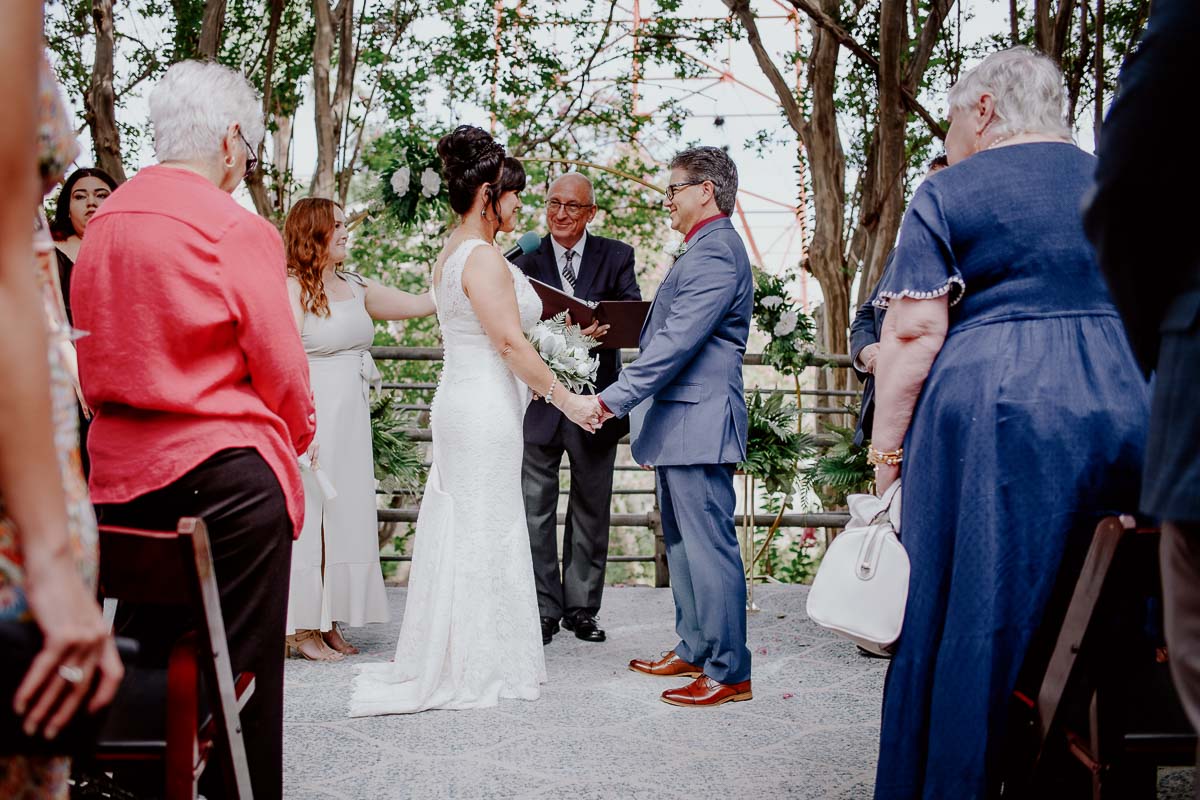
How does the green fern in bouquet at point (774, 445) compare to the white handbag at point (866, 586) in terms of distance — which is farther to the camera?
the green fern in bouquet at point (774, 445)

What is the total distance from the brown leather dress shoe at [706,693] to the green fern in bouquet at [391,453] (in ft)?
7.64

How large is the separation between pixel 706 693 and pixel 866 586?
6.11 feet

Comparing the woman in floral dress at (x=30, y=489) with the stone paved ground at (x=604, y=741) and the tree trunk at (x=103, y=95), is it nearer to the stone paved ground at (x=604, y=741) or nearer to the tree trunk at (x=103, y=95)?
the stone paved ground at (x=604, y=741)

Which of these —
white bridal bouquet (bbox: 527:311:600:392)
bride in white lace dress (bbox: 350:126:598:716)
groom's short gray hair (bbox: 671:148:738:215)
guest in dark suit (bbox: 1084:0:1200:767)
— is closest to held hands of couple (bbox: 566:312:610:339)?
white bridal bouquet (bbox: 527:311:600:392)

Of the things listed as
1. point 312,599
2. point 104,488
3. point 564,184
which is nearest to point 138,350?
point 104,488

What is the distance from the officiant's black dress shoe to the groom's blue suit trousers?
1.24 meters

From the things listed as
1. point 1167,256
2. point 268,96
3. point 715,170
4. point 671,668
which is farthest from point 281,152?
point 1167,256

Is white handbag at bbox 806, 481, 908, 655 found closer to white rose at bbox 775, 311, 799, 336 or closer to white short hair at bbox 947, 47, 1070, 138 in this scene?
white short hair at bbox 947, 47, 1070, 138

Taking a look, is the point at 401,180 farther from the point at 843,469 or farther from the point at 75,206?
the point at 843,469

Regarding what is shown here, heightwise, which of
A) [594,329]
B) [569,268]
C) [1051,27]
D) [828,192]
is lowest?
[594,329]

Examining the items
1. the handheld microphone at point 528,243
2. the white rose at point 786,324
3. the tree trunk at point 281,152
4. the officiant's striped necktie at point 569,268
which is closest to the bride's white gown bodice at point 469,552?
the handheld microphone at point 528,243

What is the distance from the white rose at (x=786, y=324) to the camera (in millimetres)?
6059

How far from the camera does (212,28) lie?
765 centimetres

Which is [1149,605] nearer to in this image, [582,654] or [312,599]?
[582,654]
